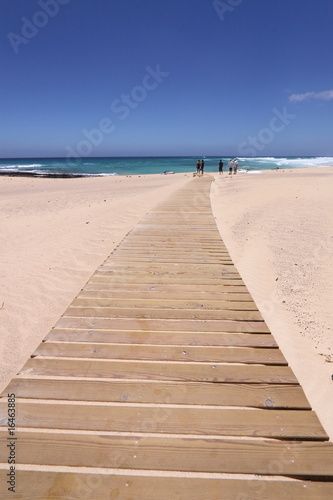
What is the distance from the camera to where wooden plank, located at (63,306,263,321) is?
10.1 ft

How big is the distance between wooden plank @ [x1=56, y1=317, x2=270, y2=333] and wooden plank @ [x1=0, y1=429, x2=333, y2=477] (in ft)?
3.82

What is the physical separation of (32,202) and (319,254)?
45.4 feet

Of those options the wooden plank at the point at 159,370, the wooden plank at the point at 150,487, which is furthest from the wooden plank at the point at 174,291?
the wooden plank at the point at 150,487

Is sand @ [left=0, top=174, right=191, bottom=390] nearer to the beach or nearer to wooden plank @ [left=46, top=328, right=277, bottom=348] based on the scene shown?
the beach

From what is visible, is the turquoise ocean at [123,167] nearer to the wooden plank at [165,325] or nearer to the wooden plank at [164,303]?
the wooden plank at [164,303]

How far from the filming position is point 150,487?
5.00 feet

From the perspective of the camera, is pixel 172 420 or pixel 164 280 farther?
pixel 164 280

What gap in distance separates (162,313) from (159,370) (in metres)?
0.90

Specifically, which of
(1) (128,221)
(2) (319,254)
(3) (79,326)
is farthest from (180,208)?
(3) (79,326)

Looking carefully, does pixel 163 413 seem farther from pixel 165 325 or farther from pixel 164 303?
pixel 164 303

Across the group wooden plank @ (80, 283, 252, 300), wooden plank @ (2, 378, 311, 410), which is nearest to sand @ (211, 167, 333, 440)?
wooden plank @ (80, 283, 252, 300)

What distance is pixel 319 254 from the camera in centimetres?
627

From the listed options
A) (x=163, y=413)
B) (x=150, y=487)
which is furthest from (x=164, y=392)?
(x=150, y=487)

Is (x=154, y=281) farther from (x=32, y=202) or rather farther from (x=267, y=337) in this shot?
(x=32, y=202)
